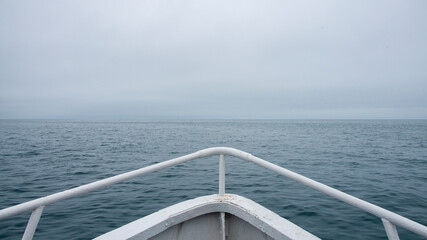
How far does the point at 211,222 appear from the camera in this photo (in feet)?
8.58

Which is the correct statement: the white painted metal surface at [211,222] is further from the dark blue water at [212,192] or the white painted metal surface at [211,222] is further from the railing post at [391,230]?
the dark blue water at [212,192]

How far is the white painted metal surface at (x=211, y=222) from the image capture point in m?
2.02

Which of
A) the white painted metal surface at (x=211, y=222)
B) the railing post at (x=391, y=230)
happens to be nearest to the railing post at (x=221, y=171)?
the white painted metal surface at (x=211, y=222)

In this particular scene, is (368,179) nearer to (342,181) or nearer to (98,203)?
(342,181)

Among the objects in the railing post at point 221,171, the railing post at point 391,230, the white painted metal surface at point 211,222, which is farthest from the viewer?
the railing post at point 221,171

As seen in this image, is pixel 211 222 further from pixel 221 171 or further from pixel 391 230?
pixel 391 230

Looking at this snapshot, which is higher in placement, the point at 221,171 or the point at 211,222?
the point at 221,171

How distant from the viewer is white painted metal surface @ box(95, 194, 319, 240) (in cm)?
202

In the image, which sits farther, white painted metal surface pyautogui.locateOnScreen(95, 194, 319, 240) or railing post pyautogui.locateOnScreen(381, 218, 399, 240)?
white painted metal surface pyautogui.locateOnScreen(95, 194, 319, 240)

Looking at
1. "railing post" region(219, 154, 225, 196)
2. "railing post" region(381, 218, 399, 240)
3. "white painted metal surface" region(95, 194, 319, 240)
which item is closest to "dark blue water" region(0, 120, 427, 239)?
"white painted metal surface" region(95, 194, 319, 240)

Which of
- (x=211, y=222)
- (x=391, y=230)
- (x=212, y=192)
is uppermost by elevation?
(x=391, y=230)

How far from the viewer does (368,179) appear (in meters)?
9.95

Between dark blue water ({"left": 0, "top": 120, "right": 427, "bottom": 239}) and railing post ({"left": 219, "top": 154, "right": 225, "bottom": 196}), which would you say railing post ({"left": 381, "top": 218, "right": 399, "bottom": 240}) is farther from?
dark blue water ({"left": 0, "top": 120, "right": 427, "bottom": 239})

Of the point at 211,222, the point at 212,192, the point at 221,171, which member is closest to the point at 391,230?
the point at 221,171
